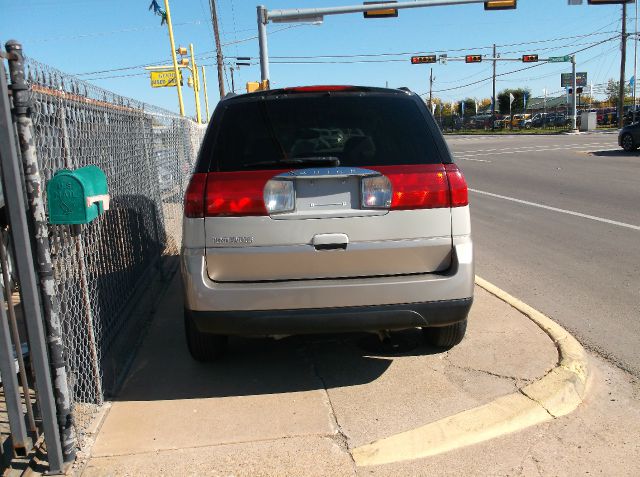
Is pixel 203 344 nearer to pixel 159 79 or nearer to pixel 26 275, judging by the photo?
pixel 26 275

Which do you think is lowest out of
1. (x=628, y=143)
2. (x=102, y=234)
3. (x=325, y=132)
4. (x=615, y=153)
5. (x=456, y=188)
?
(x=615, y=153)

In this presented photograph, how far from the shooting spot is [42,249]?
277 centimetres

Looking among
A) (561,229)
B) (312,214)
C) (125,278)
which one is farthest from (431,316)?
(561,229)

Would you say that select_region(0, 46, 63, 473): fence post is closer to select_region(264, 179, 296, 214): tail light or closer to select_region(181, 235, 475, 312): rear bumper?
Answer: select_region(181, 235, 475, 312): rear bumper

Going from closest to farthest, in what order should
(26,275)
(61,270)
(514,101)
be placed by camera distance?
(26,275), (61,270), (514,101)

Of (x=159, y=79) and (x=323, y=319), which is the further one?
(x=159, y=79)

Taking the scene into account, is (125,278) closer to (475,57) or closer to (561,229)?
(561,229)

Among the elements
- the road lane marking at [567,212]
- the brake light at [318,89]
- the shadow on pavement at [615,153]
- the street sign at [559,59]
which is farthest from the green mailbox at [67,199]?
the street sign at [559,59]

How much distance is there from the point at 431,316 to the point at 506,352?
102cm

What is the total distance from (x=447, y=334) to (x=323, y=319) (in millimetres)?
1136

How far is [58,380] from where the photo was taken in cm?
288

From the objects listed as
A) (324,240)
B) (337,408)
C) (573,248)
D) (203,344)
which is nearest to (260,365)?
(203,344)

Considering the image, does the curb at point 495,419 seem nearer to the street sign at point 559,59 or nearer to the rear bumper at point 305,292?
the rear bumper at point 305,292

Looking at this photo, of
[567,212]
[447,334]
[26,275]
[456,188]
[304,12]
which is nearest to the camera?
[26,275]
